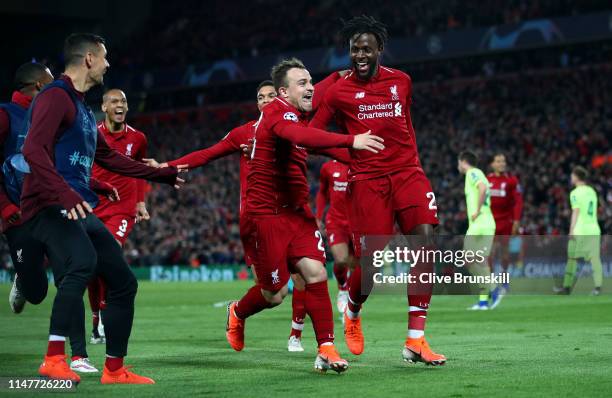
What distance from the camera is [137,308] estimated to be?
712 inches

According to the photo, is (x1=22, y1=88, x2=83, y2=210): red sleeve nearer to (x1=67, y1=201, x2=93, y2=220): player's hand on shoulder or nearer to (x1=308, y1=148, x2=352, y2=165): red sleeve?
(x1=67, y1=201, x2=93, y2=220): player's hand on shoulder

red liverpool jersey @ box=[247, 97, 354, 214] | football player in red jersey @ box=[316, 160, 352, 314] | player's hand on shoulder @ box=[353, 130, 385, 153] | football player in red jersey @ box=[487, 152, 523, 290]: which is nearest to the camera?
player's hand on shoulder @ box=[353, 130, 385, 153]

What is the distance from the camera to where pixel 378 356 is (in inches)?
348

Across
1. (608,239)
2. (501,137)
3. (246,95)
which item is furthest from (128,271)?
(246,95)

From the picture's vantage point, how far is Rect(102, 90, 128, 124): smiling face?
1105 cm

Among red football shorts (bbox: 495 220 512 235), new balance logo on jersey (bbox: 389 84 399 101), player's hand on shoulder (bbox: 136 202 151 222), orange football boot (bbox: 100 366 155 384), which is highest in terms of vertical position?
new balance logo on jersey (bbox: 389 84 399 101)

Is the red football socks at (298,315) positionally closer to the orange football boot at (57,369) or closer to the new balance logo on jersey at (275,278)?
the new balance logo on jersey at (275,278)

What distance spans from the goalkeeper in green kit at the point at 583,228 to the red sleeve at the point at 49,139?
13.4 m

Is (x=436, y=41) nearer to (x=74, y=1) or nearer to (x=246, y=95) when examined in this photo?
(x=246, y=95)

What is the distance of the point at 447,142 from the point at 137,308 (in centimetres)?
2096

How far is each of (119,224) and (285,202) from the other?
3.68 metres

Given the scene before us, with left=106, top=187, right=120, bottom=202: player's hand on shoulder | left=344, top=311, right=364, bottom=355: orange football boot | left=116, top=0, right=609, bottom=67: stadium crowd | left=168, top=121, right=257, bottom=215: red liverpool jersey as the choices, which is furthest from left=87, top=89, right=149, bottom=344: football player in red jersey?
left=116, top=0, right=609, bottom=67: stadium crowd

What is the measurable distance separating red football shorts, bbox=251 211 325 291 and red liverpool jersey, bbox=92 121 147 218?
3.41 m

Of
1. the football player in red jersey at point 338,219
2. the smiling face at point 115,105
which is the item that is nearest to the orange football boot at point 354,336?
the smiling face at point 115,105
